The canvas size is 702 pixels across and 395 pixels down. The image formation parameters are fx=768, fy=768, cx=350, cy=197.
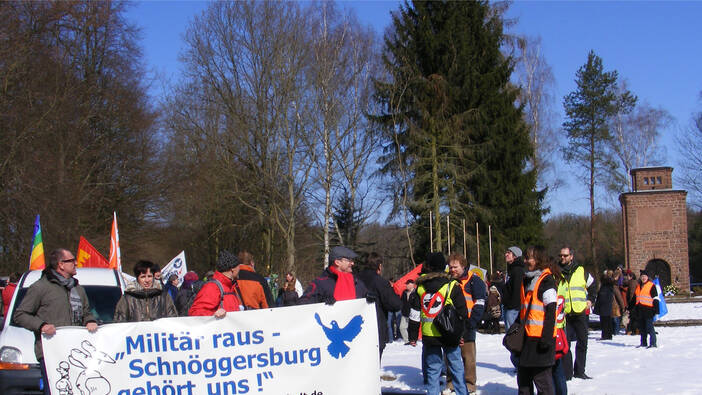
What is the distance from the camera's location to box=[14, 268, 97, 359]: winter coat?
7410 mm

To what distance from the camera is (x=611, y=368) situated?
12203mm

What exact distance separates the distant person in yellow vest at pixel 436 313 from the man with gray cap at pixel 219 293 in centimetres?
222

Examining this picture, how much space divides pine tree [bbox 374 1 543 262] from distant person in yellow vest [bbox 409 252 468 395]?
29312mm

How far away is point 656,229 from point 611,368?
40682 millimetres

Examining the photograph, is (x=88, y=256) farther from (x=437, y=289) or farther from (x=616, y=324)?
(x=616, y=324)

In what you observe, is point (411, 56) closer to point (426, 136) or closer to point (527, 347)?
point (426, 136)

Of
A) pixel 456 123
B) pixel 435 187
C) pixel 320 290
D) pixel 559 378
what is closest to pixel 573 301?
pixel 559 378

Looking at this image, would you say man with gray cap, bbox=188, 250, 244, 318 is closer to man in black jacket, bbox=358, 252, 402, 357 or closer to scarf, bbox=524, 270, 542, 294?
man in black jacket, bbox=358, 252, 402, 357

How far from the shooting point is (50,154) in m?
31.8

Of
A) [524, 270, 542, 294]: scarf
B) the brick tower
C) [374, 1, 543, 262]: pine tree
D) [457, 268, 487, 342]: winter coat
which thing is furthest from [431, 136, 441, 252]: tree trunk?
[524, 270, 542, 294]: scarf

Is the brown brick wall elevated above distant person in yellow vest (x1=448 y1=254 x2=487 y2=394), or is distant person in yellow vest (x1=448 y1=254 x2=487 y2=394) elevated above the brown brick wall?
the brown brick wall

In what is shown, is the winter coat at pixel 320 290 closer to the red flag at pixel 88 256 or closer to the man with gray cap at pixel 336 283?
the man with gray cap at pixel 336 283

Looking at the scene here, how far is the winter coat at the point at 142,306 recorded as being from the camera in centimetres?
805

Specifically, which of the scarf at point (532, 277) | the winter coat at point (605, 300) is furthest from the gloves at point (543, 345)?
the winter coat at point (605, 300)
